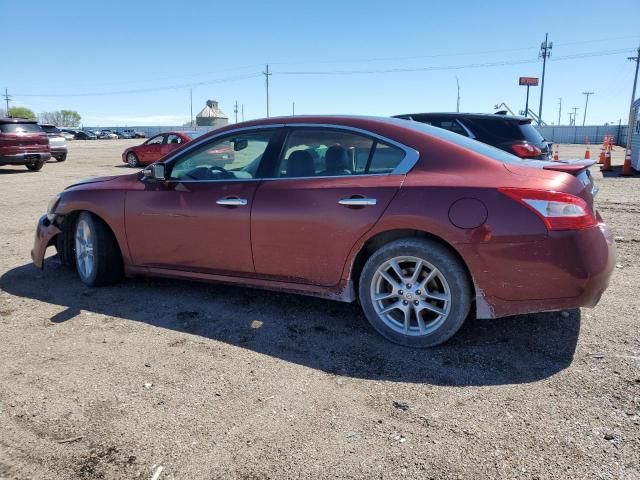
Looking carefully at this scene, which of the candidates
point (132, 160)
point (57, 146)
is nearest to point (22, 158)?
point (132, 160)

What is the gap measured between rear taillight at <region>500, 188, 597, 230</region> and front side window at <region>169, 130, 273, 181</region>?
1.93 m

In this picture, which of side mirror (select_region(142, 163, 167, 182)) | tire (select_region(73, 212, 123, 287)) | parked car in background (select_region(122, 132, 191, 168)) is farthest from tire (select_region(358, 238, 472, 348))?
parked car in background (select_region(122, 132, 191, 168))

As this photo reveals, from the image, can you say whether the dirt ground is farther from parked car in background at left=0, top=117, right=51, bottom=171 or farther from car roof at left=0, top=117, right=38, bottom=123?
car roof at left=0, top=117, right=38, bottom=123

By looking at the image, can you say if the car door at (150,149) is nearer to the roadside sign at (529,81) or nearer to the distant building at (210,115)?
the roadside sign at (529,81)

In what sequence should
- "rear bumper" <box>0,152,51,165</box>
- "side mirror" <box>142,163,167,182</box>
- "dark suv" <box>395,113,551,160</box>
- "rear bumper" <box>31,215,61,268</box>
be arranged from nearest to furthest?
"side mirror" <box>142,163,167,182</box> < "rear bumper" <box>31,215,61,268</box> < "dark suv" <box>395,113,551,160</box> < "rear bumper" <box>0,152,51,165</box>

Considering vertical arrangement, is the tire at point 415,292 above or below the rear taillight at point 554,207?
below

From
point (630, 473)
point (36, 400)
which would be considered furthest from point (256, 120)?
point (630, 473)

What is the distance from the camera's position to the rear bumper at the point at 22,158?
54.0 feet

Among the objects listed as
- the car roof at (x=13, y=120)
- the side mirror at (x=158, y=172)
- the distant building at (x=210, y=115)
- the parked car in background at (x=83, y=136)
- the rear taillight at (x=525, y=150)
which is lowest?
the side mirror at (x=158, y=172)

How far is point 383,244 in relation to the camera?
138 inches

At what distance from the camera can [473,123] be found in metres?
8.62

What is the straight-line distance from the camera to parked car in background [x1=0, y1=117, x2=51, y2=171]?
1650 centimetres

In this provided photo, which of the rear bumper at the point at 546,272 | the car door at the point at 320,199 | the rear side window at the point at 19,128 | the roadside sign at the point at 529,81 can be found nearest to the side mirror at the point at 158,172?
the car door at the point at 320,199

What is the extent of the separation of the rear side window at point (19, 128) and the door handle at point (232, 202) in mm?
16029
